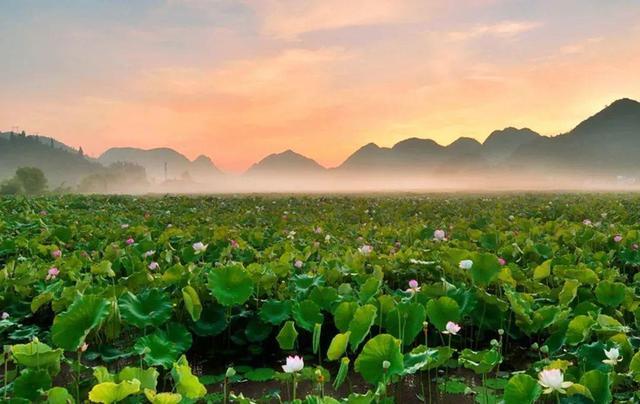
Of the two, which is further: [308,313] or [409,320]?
[308,313]

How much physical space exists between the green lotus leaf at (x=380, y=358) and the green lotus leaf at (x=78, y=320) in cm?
108

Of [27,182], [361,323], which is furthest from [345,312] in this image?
[27,182]

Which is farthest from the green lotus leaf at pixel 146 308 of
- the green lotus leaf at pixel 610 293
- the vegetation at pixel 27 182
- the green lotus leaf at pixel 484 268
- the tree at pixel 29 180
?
the tree at pixel 29 180

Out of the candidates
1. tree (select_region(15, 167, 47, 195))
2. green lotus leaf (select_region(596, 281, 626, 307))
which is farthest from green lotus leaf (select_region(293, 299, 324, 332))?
tree (select_region(15, 167, 47, 195))

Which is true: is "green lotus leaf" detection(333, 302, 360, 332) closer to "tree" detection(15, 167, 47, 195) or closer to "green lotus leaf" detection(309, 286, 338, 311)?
"green lotus leaf" detection(309, 286, 338, 311)

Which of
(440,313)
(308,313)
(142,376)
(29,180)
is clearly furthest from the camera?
(29,180)

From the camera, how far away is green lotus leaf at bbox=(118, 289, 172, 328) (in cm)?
247

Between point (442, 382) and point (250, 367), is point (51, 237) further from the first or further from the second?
point (442, 382)

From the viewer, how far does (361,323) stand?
2.18 metres

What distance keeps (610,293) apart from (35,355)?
9.39ft

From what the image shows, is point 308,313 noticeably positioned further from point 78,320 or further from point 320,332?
point 78,320

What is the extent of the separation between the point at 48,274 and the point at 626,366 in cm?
340

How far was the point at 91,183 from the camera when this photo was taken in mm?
120938

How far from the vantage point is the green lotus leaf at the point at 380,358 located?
1873mm
